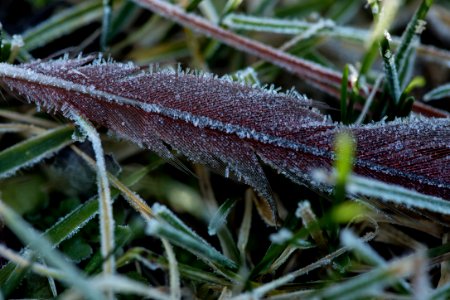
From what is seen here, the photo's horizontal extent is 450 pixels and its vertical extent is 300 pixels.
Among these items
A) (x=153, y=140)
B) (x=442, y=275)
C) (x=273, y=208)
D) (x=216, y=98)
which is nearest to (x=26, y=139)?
(x=153, y=140)

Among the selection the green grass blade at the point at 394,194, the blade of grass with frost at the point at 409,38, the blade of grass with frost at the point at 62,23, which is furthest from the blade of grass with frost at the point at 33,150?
the blade of grass with frost at the point at 409,38

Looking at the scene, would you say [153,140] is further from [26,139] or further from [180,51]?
[180,51]

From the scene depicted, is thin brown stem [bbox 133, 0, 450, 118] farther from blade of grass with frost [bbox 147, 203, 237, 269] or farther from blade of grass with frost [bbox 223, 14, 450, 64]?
blade of grass with frost [bbox 147, 203, 237, 269]

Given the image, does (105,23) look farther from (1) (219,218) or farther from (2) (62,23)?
(1) (219,218)

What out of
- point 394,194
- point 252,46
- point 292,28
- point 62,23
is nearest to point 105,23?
point 62,23

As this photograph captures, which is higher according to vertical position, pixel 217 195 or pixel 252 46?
pixel 252 46

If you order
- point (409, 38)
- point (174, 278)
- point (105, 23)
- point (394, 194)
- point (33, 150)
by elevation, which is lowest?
point (174, 278)

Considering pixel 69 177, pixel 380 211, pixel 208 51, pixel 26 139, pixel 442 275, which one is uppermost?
pixel 208 51

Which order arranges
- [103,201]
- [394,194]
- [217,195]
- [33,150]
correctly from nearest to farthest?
1. [394,194]
2. [103,201]
3. [33,150]
4. [217,195]
